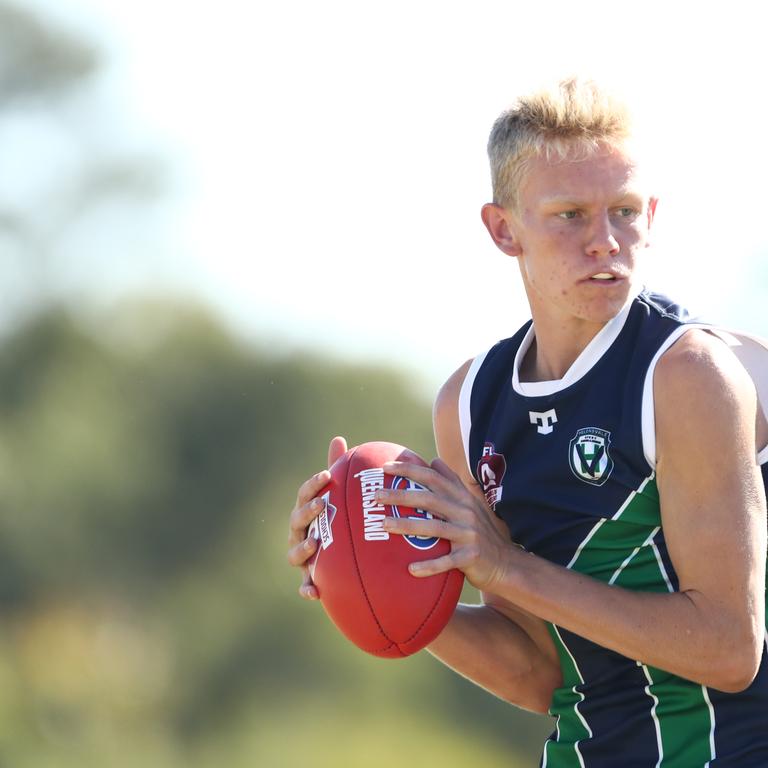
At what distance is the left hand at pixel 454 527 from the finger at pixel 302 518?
22 centimetres

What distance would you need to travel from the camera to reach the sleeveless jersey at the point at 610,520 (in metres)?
3.38

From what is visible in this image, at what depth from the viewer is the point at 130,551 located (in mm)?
18797

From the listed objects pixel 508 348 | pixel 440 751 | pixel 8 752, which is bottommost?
pixel 440 751

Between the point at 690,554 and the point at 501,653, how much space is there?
87 centimetres

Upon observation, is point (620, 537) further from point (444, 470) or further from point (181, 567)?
point (181, 567)

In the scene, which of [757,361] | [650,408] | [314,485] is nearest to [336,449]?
[314,485]

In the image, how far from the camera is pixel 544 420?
367 centimetres

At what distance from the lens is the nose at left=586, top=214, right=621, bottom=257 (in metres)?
3.39

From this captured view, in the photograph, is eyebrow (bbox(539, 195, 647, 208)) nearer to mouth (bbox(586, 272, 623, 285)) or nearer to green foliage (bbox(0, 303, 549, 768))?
mouth (bbox(586, 272, 623, 285))

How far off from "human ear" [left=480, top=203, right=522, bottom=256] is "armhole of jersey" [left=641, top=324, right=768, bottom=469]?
1.80 ft

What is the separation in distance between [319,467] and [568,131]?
16870 millimetres

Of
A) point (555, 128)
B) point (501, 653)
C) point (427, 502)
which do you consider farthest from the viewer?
point (501, 653)

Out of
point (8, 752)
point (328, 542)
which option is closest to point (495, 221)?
point (328, 542)

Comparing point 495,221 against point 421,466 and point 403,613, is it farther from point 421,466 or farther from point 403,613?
point 403,613
